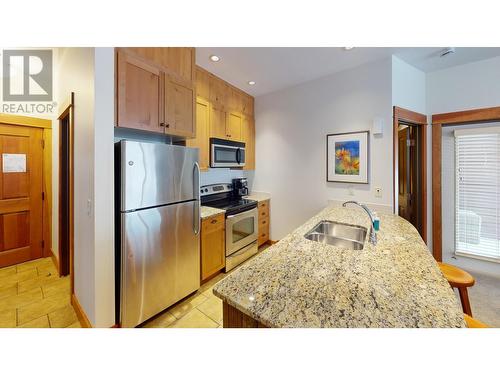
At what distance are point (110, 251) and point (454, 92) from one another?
4224 millimetres

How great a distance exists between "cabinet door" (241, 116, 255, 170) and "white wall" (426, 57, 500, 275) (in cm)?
254

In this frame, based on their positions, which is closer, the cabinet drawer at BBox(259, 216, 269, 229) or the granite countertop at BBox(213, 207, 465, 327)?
the granite countertop at BBox(213, 207, 465, 327)

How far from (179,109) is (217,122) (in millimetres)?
837

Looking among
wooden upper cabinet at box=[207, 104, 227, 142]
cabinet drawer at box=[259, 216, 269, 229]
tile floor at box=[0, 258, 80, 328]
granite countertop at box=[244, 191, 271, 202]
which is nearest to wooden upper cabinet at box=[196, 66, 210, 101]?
wooden upper cabinet at box=[207, 104, 227, 142]

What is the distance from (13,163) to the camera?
266cm

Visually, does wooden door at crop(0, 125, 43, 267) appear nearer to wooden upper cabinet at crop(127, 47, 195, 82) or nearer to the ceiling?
wooden upper cabinet at crop(127, 47, 195, 82)

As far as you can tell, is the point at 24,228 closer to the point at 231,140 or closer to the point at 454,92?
the point at 231,140

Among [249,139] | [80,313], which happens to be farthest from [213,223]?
[249,139]

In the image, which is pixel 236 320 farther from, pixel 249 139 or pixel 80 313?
pixel 249 139

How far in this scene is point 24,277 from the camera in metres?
2.48

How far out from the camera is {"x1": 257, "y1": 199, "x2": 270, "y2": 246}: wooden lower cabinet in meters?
3.31

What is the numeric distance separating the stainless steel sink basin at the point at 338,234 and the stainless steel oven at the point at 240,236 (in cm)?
120

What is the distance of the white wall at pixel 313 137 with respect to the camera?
241 centimetres

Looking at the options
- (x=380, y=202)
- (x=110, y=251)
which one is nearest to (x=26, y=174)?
(x=110, y=251)
